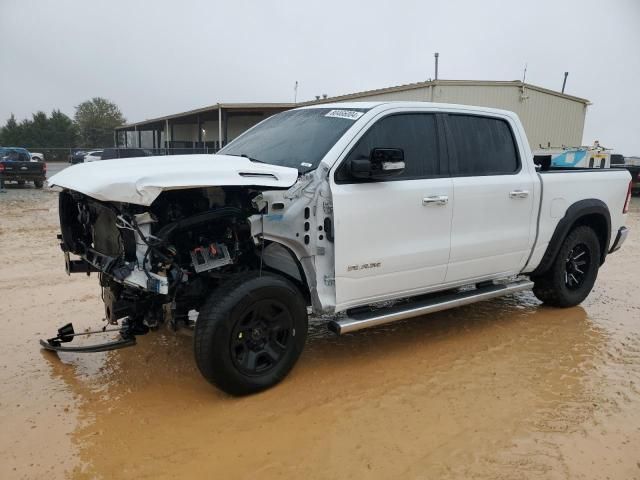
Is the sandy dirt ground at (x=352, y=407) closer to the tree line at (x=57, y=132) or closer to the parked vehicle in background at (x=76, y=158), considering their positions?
the parked vehicle in background at (x=76, y=158)

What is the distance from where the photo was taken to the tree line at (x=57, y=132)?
65319 millimetres

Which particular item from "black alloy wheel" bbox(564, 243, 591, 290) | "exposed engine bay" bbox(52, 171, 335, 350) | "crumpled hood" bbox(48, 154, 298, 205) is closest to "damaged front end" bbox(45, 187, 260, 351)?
"exposed engine bay" bbox(52, 171, 335, 350)

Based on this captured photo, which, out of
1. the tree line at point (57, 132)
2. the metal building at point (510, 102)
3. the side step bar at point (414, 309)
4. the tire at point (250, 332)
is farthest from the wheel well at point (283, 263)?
the tree line at point (57, 132)

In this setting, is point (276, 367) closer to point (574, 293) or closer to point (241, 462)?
point (241, 462)

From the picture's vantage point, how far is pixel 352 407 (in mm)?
3719

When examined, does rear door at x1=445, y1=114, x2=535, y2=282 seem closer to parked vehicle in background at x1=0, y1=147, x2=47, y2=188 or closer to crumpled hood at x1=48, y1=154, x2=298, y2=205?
crumpled hood at x1=48, y1=154, x2=298, y2=205

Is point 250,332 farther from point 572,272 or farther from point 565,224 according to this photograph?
point 572,272

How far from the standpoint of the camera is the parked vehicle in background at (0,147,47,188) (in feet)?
68.7

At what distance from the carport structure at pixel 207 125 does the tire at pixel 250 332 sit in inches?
800

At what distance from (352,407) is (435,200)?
1826mm

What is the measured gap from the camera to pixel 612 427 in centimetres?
352

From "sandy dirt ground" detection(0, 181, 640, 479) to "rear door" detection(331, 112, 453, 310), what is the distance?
725 millimetres

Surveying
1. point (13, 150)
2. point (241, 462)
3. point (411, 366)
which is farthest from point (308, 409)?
point (13, 150)

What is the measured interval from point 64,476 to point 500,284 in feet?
13.7
